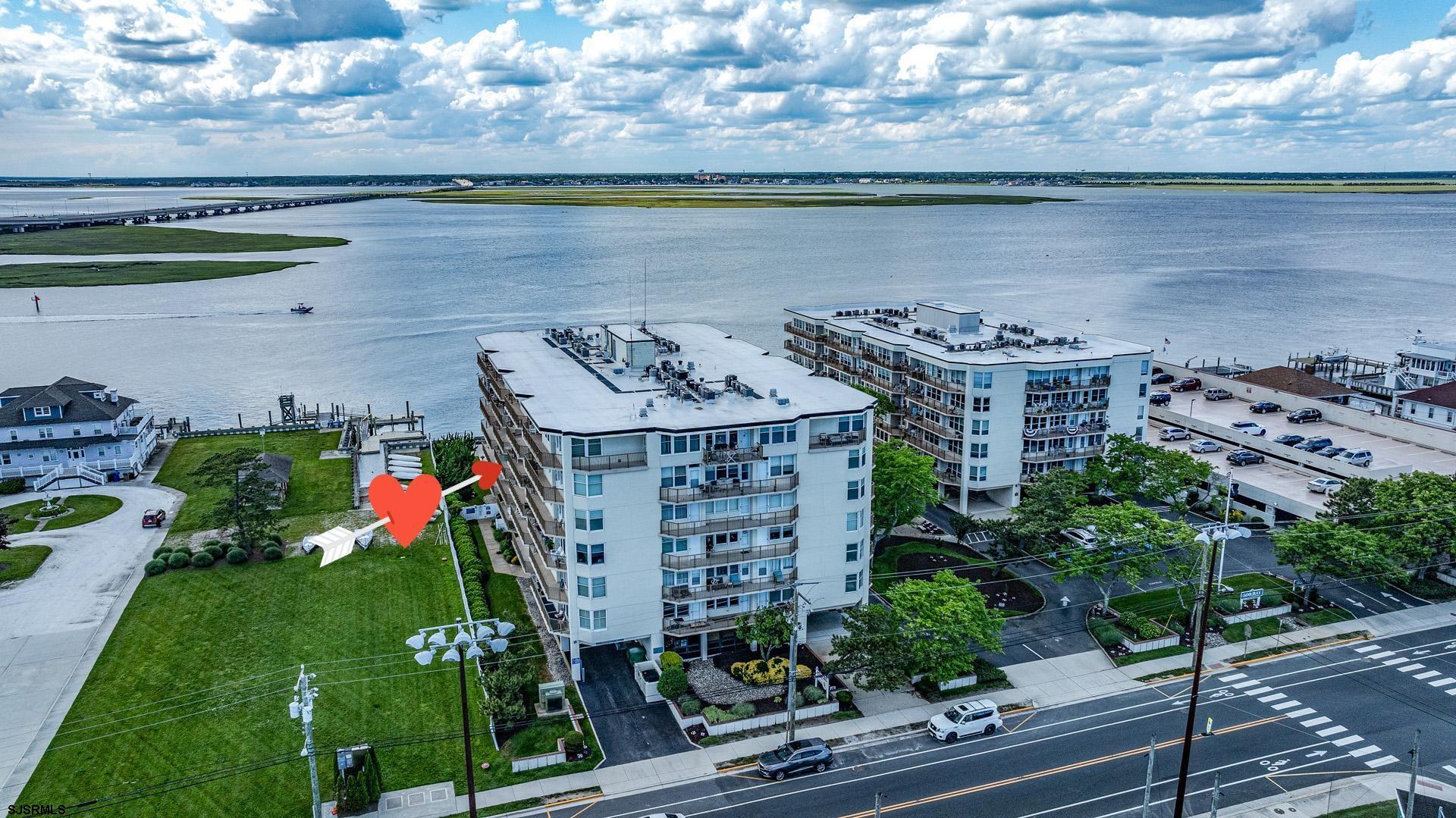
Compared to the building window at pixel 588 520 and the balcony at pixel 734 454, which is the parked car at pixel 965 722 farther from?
the building window at pixel 588 520

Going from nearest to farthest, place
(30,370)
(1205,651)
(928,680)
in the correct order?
(928,680)
(1205,651)
(30,370)

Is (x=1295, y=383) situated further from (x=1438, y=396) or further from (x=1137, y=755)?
(x=1137, y=755)

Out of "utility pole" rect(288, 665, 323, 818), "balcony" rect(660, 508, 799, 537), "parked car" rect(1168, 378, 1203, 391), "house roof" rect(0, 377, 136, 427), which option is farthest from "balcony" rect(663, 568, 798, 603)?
"parked car" rect(1168, 378, 1203, 391)

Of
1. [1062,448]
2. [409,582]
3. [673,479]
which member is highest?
[673,479]

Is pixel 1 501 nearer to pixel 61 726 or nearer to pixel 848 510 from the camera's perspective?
pixel 61 726

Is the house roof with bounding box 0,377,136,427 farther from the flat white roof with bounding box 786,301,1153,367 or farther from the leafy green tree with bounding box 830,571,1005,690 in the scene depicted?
the leafy green tree with bounding box 830,571,1005,690

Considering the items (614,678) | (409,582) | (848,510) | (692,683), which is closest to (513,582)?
(409,582)

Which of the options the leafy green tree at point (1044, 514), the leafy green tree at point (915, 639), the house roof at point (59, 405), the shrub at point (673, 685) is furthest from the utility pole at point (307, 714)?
the house roof at point (59, 405)
